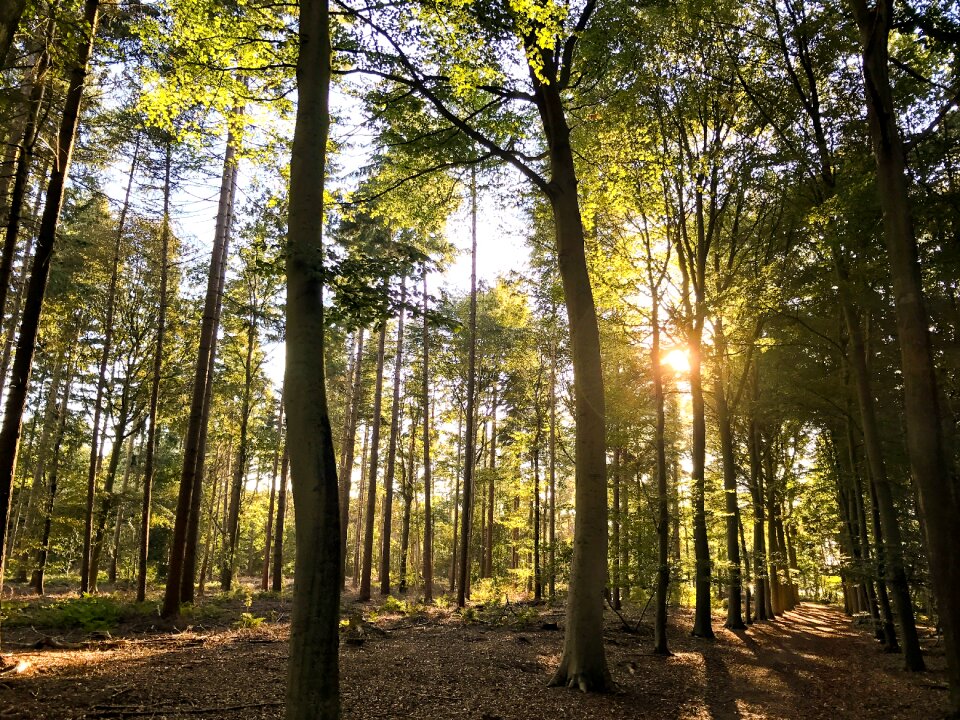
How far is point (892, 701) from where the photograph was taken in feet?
23.1

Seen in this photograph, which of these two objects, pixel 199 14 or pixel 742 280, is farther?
pixel 742 280

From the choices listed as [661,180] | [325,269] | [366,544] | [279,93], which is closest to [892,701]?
[325,269]

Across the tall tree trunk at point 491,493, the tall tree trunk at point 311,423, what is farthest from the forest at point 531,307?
the tall tree trunk at point 491,493

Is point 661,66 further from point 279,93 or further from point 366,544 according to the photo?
point 366,544

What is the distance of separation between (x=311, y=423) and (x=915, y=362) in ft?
19.5

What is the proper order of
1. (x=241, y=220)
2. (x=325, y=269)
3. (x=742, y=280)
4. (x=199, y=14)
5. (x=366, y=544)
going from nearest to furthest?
(x=325, y=269) → (x=199, y=14) → (x=742, y=280) → (x=241, y=220) → (x=366, y=544)

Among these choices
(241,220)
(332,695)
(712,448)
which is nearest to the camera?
(332,695)

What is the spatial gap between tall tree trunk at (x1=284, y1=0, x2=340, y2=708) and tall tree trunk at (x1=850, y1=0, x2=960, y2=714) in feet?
18.3

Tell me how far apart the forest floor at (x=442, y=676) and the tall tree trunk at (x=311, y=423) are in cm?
207

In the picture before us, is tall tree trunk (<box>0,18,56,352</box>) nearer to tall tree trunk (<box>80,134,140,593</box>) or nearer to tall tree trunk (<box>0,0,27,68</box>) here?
tall tree trunk (<box>0,0,27,68</box>)

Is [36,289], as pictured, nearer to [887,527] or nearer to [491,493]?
[887,527]

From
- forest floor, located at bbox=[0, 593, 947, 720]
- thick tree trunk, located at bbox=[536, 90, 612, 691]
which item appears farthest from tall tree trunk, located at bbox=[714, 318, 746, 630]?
thick tree trunk, located at bbox=[536, 90, 612, 691]

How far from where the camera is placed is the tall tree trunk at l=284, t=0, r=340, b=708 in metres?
3.69

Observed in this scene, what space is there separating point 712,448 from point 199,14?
858 inches
